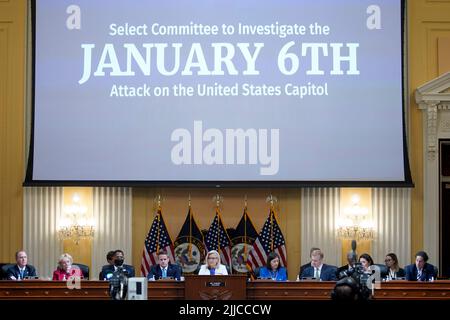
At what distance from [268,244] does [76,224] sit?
278 cm

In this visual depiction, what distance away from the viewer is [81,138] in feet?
41.1

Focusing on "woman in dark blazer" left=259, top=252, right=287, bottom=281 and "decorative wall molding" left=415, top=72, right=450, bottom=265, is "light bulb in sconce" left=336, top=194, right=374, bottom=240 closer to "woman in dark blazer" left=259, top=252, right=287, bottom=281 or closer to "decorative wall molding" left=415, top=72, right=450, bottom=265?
"decorative wall molding" left=415, top=72, right=450, bottom=265

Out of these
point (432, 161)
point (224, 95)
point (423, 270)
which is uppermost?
point (224, 95)

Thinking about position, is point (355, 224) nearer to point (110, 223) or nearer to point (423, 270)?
point (423, 270)

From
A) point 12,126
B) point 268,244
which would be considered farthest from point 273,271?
point 12,126

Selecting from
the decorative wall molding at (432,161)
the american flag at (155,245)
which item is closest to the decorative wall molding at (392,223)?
the decorative wall molding at (432,161)

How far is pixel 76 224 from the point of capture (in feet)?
41.4

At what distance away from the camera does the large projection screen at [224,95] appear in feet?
40.6

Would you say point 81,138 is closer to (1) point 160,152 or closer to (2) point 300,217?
(1) point 160,152

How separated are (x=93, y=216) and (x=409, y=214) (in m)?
4.56

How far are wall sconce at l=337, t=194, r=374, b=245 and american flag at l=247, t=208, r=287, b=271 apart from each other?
854mm

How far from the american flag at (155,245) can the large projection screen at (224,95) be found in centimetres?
70

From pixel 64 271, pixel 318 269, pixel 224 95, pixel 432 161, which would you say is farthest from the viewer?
pixel 432 161
